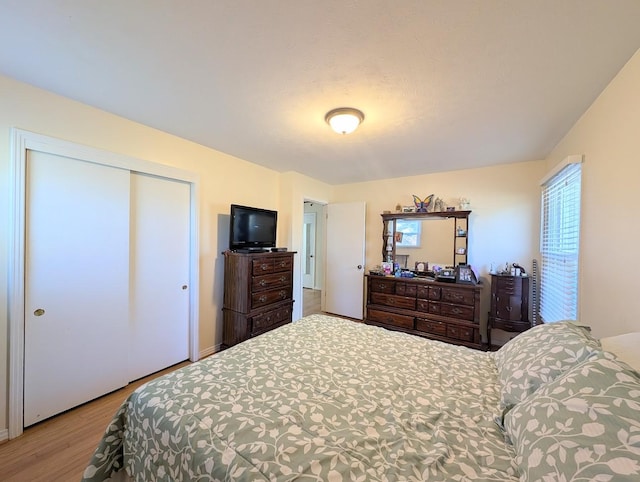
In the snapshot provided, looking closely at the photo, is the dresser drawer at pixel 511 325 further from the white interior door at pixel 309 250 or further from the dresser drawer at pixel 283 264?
the white interior door at pixel 309 250

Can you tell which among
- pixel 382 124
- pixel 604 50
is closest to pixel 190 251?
pixel 382 124

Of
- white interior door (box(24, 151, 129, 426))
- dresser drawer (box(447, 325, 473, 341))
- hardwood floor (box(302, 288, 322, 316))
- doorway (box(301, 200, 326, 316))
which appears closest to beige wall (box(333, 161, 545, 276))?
dresser drawer (box(447, 325, 473, 341))

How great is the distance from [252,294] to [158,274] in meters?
0.96

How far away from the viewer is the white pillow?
95 cm

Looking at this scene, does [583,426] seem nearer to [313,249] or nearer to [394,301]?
[394,301]

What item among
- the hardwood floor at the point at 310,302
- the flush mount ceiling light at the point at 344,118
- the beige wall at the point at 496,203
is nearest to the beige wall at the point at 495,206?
the beige wall at the point at 496,203

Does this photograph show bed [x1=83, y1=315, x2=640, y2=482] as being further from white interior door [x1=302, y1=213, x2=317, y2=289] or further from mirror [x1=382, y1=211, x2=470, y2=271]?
white interior door [x1=302, y1=213, x2=317, y2=289]

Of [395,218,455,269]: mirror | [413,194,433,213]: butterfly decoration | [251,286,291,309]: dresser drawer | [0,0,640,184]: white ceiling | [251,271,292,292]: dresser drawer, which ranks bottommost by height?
[251,286,291,309]: dresser drawer

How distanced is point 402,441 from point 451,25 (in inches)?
70.0

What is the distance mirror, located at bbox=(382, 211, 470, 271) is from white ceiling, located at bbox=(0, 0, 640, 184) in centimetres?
143

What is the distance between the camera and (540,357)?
3.61 ft

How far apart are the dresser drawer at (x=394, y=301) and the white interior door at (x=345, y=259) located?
1.60ft

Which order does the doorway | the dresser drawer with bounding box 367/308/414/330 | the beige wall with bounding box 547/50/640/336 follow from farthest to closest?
the doorway → the dresser drawer with bounding box 367/308/414/330 → the beige wall with bounding box 547/50/640/336

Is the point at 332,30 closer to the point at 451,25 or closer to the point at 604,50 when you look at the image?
the point at 451,25
